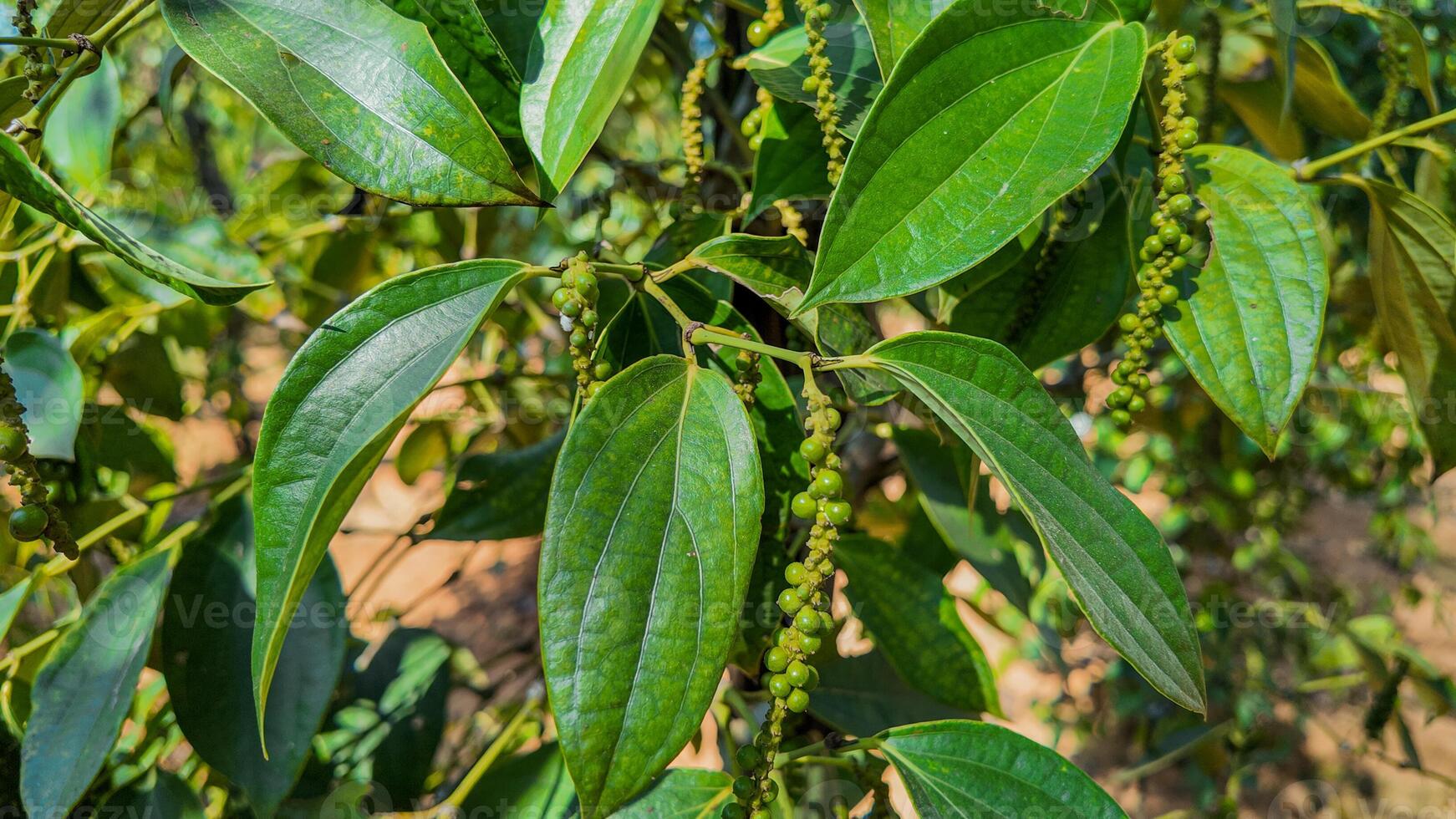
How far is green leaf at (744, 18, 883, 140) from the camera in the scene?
17.8 inches

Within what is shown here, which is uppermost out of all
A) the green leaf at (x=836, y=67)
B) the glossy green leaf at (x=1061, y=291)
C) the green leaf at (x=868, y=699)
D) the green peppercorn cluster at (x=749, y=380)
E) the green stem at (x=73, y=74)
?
the green stem at (x=73, y=74)

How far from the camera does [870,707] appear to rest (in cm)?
65

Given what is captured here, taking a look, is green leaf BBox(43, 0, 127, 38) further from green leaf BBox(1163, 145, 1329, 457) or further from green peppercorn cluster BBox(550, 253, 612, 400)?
green leaf BBox(1163, 145, 1329, 457)

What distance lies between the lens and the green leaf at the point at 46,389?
52 cm

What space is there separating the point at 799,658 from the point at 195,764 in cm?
59

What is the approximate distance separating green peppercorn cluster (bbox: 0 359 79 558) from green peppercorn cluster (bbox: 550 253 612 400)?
0.22 m

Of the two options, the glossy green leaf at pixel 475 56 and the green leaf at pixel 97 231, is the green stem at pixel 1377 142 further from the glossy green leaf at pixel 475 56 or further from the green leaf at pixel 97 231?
the green leaf at pixel 97 231

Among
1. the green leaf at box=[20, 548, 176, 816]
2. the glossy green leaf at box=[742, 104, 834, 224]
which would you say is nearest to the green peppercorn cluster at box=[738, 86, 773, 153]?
the glossy green leaf at box=[742, 104, 834, 224]

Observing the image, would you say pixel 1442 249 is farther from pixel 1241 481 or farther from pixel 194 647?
pixel 1241 481

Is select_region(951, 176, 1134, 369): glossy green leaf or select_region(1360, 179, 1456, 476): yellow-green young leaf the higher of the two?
select_region(951, 176, 1134, 369): glossy green leaf

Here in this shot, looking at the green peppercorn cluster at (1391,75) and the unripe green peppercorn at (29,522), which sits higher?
the unripe green peppercorn at (29,522)

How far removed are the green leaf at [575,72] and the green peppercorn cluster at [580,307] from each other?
1.7 inches

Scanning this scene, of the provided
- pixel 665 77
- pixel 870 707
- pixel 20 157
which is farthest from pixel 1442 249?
pixel 665 77

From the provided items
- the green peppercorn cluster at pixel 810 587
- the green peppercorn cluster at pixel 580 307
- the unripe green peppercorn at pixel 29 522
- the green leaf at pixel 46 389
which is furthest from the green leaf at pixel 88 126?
the green peppercorn cluster at pixel 810 587
